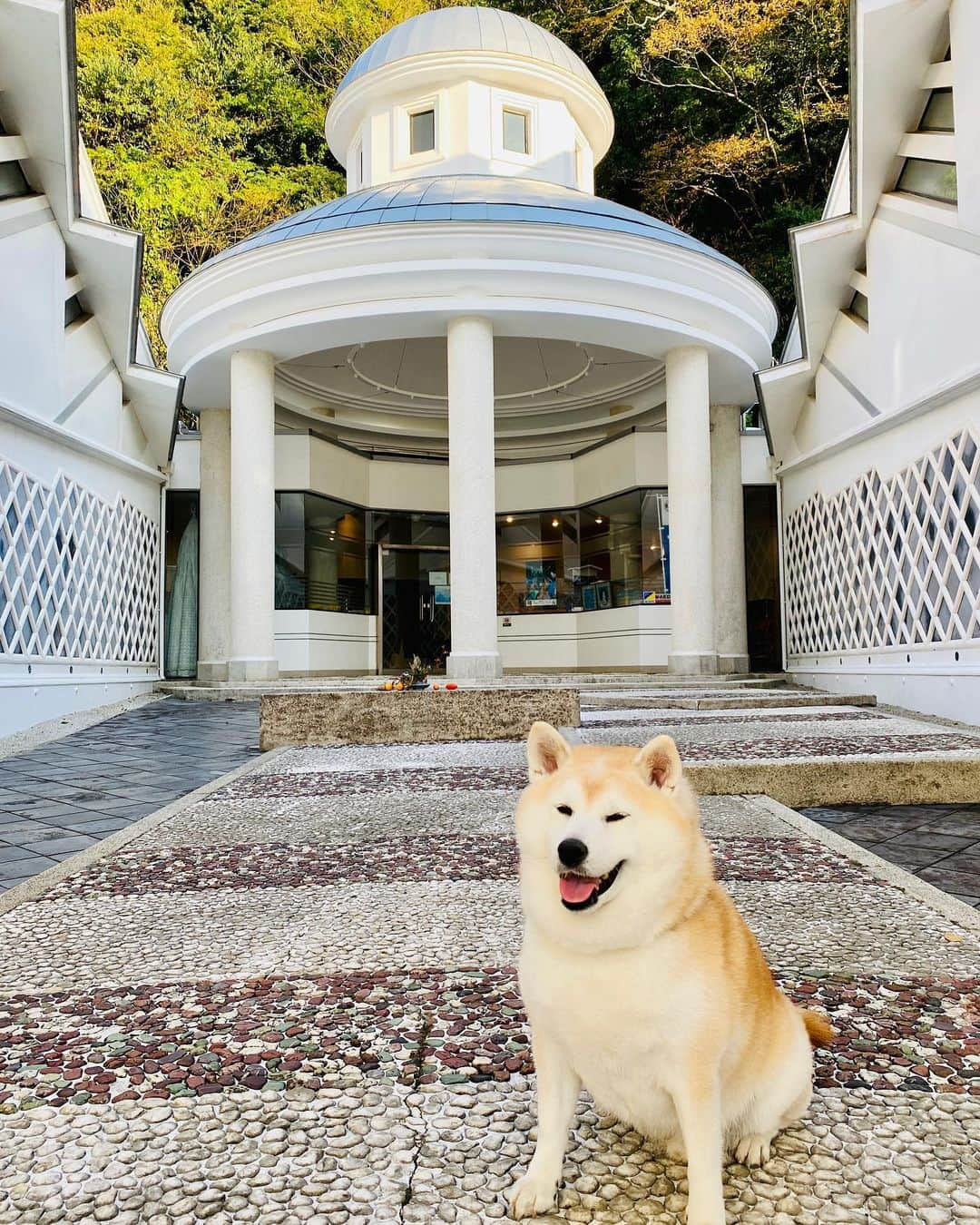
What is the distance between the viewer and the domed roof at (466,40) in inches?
692

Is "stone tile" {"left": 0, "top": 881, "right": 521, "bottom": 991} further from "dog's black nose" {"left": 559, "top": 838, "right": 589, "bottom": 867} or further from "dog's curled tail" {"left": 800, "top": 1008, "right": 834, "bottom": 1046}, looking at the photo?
"dog's black nose" {"left": 559, "top": 838, "right": 589, "bottom": 867}

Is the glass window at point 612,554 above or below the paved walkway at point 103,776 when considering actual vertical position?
above

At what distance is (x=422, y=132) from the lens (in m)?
17.9

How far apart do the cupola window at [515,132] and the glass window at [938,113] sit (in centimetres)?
940

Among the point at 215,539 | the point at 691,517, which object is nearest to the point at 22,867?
the point at 691,517

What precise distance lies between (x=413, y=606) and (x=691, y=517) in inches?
295

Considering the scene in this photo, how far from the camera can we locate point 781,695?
1213cm

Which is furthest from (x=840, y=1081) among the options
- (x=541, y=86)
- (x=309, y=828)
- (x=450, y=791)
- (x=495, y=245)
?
(x=541, y=86)

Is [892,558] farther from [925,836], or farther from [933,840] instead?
[933,840]

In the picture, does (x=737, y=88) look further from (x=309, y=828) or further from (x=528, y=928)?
(x=528, y=928)

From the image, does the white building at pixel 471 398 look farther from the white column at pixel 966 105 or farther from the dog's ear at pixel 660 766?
the dog's ear at pixel 660 766

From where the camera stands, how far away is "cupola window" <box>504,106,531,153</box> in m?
17.7

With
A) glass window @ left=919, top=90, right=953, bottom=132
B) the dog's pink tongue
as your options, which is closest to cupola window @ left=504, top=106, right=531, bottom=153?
glass window @ left=919, top=90, right=953, bottom=132

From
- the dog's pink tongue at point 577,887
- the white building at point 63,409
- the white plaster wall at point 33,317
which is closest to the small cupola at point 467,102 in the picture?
the white building at point 63,409
